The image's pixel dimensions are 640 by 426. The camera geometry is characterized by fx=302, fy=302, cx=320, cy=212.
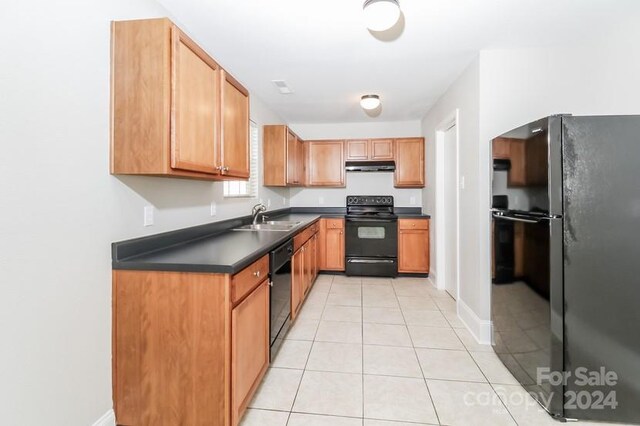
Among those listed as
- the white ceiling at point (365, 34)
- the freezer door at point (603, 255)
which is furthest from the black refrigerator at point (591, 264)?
the white ceiling at point (365, 34)

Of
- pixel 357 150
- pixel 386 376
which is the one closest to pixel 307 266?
pixel 386 376

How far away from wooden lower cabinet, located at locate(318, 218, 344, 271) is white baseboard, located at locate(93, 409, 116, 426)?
3.33 m

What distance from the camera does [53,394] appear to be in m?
1.30

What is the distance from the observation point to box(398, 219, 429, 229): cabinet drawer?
4.55m

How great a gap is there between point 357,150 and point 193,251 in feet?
12.0

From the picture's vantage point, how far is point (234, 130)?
224 centimetres

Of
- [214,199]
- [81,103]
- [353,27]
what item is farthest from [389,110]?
[81,103]

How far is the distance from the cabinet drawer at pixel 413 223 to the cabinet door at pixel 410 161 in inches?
25.4

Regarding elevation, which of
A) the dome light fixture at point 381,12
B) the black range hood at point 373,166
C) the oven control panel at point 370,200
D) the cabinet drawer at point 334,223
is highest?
the dome light fixture at point 381,12

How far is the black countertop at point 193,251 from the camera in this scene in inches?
59.6

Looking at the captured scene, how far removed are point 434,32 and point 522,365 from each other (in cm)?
244

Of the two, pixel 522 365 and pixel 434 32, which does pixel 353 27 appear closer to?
pixel 434 32

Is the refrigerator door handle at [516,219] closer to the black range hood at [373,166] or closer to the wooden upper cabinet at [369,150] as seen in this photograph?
the black range hood at [373,166]

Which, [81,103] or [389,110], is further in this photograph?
[389,110]
